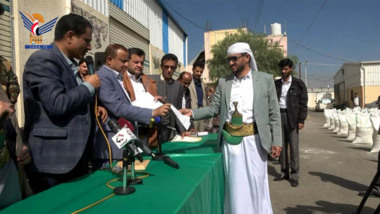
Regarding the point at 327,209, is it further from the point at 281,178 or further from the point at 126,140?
the point at 126,140

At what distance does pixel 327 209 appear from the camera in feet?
12.9

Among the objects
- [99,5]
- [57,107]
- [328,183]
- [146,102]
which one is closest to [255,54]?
[99,5]

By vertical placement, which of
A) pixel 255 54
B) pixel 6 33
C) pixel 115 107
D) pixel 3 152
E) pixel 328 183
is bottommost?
pixel 328 183

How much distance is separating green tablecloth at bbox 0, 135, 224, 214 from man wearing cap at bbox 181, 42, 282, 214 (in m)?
0.51

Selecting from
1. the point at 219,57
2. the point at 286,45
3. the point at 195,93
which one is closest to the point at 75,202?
the point at 195,93

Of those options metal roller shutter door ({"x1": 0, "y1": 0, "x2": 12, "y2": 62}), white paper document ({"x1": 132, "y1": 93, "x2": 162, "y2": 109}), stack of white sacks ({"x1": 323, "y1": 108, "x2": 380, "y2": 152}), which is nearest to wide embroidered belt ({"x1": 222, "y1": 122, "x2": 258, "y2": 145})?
white paper document ({"x1": 132, "y1": 93, "x2": 162, "y2": 109})

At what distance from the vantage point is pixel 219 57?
992 inches

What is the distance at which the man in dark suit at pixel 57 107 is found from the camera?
1.78 m

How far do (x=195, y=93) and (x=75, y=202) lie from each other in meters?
4.22

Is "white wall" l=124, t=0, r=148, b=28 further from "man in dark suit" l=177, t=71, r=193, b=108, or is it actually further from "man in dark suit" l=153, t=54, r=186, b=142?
"man in dark suit" l=153, t=54, r=186, b=142

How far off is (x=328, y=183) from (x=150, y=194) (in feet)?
15.0

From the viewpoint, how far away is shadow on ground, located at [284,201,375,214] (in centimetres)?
384

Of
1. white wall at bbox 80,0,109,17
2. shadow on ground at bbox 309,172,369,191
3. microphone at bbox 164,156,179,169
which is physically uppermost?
white wall at bbox 80,0,109,17

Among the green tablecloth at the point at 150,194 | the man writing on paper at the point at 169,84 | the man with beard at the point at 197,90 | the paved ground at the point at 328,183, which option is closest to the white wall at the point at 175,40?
the paved ground at the point at 328,183
